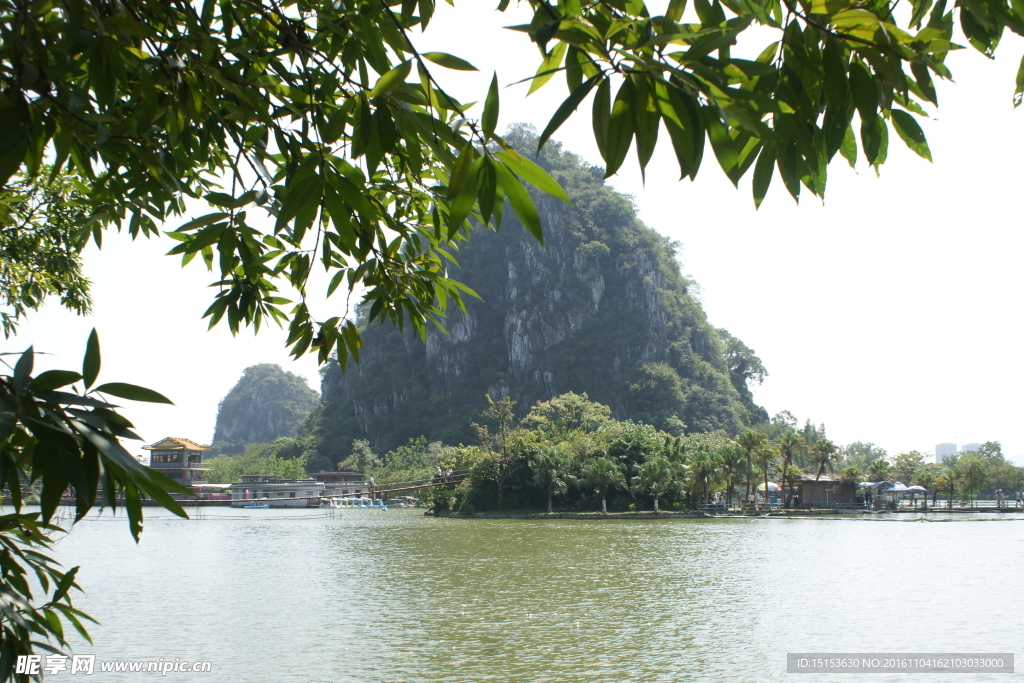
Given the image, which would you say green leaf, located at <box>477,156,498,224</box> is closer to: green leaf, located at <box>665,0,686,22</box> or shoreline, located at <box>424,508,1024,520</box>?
green leaf, located at <box>665,0,686,22</box>

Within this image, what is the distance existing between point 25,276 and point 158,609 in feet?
22.8

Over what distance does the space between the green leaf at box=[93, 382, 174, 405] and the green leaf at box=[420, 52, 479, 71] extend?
1.69 ft

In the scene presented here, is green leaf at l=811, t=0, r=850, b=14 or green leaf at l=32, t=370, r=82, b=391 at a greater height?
green leaf at l=811, t=0, r=850, b=14

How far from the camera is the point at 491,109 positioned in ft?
2.41

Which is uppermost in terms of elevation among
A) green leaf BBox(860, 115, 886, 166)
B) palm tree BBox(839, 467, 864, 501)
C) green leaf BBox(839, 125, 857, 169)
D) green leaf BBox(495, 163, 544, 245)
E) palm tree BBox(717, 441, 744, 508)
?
green leaf BBox(839, 125, 857, 169)

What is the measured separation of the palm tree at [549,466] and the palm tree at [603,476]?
3.32 ft

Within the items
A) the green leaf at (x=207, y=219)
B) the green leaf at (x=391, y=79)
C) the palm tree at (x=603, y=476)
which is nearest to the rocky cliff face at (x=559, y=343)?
the palm tree at (x=603, y=476)

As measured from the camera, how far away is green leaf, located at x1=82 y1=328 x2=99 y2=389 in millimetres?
806

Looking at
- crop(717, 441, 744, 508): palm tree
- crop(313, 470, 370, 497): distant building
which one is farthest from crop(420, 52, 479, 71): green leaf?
crop(313, 470, 370, 497): distant building

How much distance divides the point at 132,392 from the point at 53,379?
3.6 inches

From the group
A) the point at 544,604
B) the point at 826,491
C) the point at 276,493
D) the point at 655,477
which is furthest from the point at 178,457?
the point at 544,604

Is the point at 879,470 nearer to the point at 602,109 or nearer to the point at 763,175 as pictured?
the point at 763,175

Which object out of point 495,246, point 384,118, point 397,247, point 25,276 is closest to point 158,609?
point 25,276

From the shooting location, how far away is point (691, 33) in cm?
63
